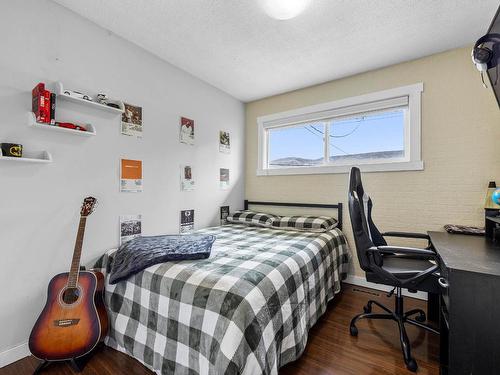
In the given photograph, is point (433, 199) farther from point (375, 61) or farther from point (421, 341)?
point (375, 61)

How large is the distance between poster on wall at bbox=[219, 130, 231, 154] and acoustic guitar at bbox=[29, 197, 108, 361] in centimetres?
187

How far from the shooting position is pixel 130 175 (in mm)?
2152

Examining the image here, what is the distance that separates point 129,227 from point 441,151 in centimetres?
299

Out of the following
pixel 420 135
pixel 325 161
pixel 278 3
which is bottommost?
pixel 325 161

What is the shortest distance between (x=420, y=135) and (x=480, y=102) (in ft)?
1.63

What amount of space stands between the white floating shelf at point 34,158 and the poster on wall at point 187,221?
4.24 ft

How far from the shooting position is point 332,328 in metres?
1.91

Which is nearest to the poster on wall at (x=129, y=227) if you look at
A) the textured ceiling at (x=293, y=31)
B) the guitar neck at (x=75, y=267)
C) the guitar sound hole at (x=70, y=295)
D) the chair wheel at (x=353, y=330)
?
the guitar neck at (x=75, y=267)

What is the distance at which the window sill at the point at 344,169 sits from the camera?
7.98 feet

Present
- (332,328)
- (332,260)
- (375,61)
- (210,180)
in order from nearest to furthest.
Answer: (332,328), (332,260), (375,61), (210,180)

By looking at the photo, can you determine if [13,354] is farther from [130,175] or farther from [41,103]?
[41,103]

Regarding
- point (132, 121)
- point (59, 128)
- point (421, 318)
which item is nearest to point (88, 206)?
point (59, 128)

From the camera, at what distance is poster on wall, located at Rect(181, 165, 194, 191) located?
2652 mm

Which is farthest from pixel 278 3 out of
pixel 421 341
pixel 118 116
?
pixel 421 341
